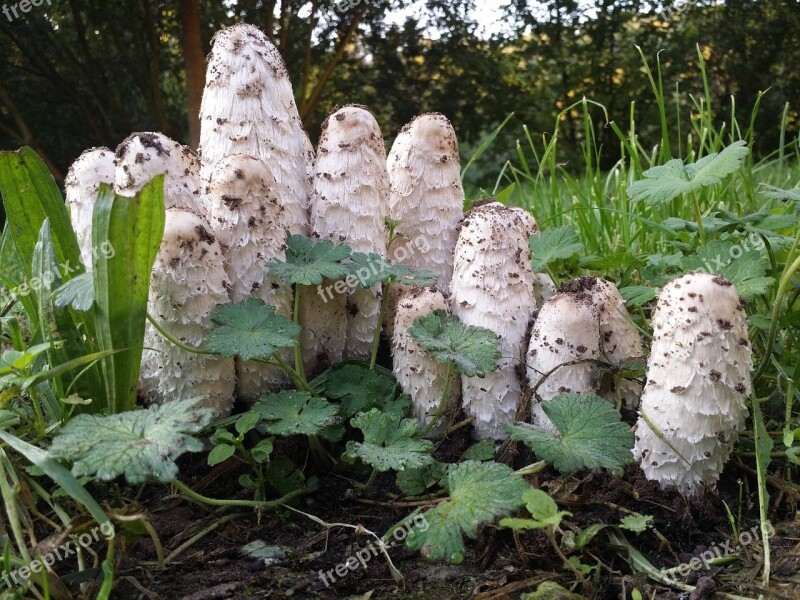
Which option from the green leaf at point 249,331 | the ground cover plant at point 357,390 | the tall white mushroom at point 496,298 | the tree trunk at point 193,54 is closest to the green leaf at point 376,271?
the ground cover plant at point 357,390

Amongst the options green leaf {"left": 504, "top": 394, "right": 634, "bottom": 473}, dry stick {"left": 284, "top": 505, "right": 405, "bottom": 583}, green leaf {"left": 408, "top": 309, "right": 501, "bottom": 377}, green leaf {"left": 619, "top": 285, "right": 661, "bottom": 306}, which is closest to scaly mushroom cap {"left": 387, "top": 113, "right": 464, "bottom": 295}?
green leaf {"left": 408, "top": 309, "right": 501, "bottom": 377}

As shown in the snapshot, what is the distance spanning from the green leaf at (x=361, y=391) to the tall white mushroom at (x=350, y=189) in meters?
0.16

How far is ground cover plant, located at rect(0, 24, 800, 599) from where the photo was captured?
122cm

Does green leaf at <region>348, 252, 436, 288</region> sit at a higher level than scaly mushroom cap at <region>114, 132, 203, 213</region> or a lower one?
lower

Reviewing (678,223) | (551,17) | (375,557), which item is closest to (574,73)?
(551,17)

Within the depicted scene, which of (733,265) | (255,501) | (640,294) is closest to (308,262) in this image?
(255,501)

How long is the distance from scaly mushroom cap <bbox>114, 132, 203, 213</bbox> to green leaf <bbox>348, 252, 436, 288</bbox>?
391 millimetres

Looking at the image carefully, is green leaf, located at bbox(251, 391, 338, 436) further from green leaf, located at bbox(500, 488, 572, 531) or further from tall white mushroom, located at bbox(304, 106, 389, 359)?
green leaf, located at bbox(500, 488, 572, 531)

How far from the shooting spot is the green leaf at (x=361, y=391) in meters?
1.57

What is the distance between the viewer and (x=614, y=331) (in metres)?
1.63

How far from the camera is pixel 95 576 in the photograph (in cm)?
118

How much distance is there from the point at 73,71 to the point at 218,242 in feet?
14.7

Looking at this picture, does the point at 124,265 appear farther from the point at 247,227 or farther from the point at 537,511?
the point at 537,511

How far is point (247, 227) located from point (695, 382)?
985 mm
